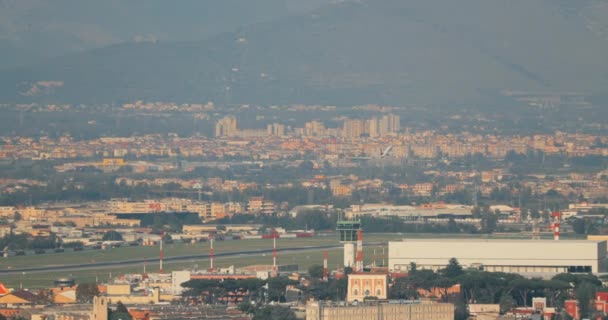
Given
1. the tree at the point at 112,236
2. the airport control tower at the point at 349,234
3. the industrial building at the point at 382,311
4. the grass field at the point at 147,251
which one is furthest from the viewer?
the tree at the point at 112,236

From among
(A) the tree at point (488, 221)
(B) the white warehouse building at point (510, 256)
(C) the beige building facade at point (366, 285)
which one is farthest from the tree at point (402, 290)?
(A) the tree at point (488, 221)

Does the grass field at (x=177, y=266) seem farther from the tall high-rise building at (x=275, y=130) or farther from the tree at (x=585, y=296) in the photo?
the tall high-rise building at (x=275, y=130)

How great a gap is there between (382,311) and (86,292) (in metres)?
7.74

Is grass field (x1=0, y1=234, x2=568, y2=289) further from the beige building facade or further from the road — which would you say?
the beige building facade

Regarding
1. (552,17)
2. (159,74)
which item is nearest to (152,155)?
(159,74)

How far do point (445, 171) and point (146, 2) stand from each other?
82.2 meters

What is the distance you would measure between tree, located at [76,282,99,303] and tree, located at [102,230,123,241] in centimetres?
2562

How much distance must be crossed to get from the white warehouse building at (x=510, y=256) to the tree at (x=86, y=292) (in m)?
9.32

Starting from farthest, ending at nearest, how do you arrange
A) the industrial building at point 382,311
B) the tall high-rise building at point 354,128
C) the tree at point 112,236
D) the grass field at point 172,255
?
1. the tall high-rise building at point 354,128
2. the tree at point 112,236
3. the grass field at point 172,255
4. the industrial building at point 382,311

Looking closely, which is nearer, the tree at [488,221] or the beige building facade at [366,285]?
the beige building facade at [366,285]

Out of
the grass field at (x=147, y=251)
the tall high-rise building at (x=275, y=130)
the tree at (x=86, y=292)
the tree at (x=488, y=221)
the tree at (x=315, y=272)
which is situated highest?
the tall high-rise building at (x=275, y=130)

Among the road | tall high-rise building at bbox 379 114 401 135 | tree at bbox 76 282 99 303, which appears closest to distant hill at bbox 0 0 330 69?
tall high-rise building at bbox 379 114 401 135

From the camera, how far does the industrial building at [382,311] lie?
40.9m

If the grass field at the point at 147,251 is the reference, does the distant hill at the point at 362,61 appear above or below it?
above
